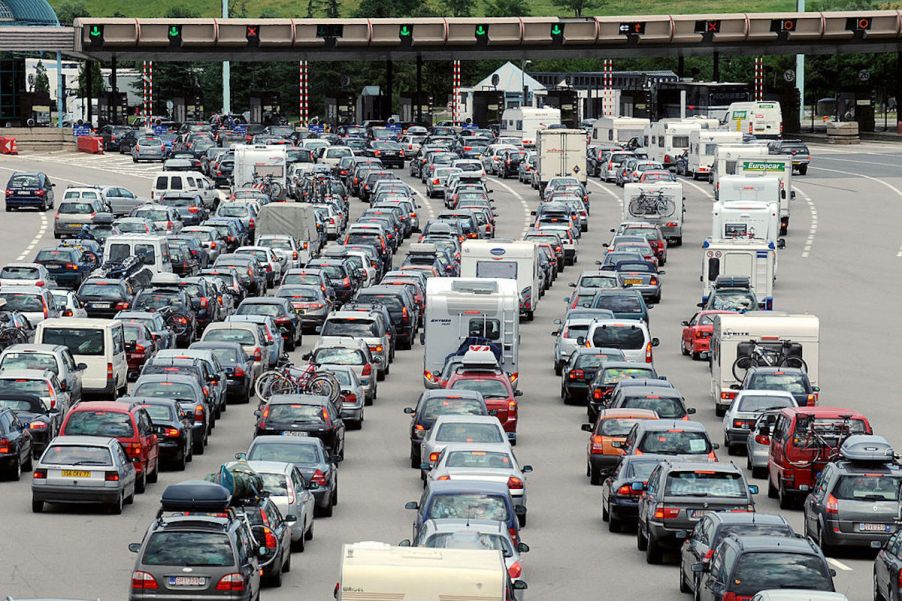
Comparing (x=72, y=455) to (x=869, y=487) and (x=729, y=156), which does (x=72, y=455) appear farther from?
(x=729, y=156)

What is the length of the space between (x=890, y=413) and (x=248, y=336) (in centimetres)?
1226

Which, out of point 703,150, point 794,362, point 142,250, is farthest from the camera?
point 703,150

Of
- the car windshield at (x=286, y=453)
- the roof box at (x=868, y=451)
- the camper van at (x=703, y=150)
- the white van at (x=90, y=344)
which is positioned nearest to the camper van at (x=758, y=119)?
the camper van at (x=703, y=150)

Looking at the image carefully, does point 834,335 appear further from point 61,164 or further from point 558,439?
point 61,164

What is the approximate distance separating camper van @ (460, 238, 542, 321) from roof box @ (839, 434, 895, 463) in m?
24.1

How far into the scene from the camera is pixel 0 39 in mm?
118125

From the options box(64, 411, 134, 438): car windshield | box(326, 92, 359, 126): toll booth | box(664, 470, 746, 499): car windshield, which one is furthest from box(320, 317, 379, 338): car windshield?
→ box(326, 92, 359, 126): toll booth

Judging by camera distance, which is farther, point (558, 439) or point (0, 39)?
point (0, 39)

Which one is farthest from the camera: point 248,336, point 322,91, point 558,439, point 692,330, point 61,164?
point 322,91

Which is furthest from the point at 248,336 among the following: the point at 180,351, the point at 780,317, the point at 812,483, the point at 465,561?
the point at 465,561

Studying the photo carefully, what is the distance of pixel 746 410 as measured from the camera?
108 ft

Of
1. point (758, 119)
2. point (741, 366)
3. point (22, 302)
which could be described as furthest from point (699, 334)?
point (758, 119)

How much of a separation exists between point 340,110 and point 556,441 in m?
115

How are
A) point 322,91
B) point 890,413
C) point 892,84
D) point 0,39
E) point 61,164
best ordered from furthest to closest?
point 322,91 < point 892,84 < point 0,39 < point 61,164 < point 890,413
